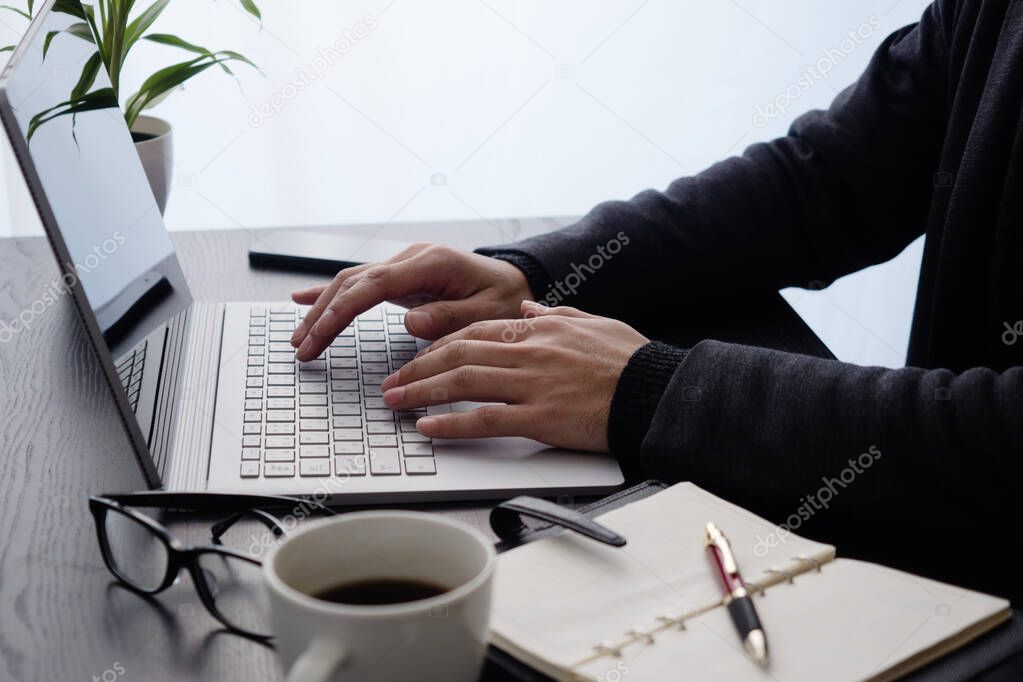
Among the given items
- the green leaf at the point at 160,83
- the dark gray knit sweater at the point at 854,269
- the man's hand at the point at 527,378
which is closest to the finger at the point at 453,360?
the man's hand at the point at 527,378

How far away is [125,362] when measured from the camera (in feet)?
2.38

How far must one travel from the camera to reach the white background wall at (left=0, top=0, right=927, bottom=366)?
7.61 ft

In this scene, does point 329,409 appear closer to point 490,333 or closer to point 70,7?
point 490,333

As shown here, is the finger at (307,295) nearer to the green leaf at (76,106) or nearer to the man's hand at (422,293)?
the man's hand at (422,293)

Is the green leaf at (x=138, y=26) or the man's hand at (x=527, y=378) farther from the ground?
the green leaf at (x=138, y=26)

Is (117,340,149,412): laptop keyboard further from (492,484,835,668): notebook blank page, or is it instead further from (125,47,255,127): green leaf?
(125,47,255,127): green leaf

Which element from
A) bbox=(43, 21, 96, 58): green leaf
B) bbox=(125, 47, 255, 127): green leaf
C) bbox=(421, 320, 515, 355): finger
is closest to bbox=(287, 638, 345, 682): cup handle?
bbox=(421, 320, 515, 355): finger

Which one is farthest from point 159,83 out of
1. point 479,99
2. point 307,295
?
point 479,99

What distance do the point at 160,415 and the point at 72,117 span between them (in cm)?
25

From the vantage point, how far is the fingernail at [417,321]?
943 mm

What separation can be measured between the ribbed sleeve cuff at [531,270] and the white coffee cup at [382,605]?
0.60 meters

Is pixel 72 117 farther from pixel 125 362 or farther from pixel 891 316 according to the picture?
pixel 891 316

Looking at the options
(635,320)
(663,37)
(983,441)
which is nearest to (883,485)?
(983,441)

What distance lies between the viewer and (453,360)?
2.78 ft
